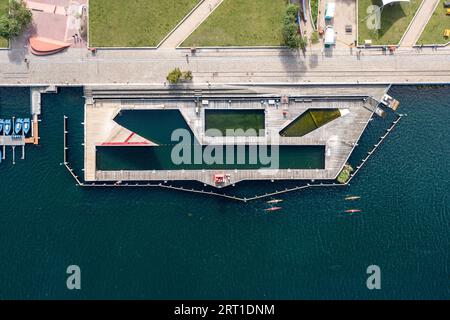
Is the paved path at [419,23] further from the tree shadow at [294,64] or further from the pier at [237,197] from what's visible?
the tree shadow at [294,64]

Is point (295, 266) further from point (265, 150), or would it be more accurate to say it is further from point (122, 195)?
point (122, 195)

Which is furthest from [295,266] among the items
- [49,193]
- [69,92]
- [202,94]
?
[69,92]

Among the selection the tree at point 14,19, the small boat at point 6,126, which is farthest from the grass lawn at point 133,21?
the small boat at point 6,126

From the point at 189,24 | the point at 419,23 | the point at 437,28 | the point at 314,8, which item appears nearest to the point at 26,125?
the point at 189,24

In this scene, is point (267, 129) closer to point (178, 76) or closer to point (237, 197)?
point (237, 197)

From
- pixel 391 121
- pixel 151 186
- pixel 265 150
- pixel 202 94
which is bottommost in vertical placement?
pixel 151 186

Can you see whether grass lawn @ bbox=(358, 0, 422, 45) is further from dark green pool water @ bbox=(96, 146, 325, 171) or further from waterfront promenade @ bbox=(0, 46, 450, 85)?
dark green pool water @ bbox=(96, 146, 325, 171)
